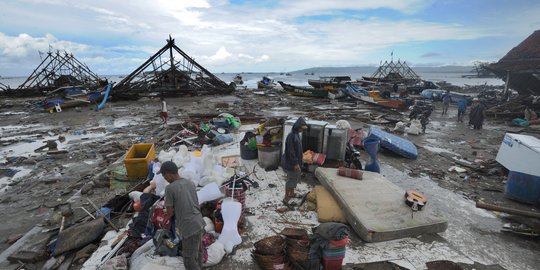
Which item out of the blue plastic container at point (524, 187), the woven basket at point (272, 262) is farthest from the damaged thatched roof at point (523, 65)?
the woven basket at point (272, 262)

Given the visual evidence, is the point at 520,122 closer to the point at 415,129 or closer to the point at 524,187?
the point at 415,129

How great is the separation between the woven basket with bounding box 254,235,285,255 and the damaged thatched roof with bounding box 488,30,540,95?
79.1 ft

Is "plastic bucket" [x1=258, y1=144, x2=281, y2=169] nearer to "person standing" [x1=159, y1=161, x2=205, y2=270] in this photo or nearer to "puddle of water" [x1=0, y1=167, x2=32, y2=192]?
"person standing" [x1=159, y1=161, x2=205, y2=270]

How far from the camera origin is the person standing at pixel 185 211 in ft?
10.1

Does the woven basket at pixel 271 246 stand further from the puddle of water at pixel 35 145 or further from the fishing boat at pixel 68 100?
the fishing boat at pixel 68 100

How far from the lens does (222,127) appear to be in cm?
1053

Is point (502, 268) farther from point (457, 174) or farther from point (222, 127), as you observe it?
point (222, 127)

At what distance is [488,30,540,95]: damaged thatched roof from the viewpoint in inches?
806

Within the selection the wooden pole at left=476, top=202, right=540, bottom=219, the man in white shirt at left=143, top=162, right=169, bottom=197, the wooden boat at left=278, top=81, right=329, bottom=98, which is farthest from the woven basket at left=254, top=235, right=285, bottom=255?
the wooden boat at left=278, top=81, right=329, bottom=98

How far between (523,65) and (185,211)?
1097 inches

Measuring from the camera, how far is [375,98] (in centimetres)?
1956

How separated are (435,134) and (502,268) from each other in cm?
1005

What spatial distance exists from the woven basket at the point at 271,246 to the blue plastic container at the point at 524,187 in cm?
571

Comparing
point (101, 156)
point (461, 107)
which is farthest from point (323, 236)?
point (461, 107)
